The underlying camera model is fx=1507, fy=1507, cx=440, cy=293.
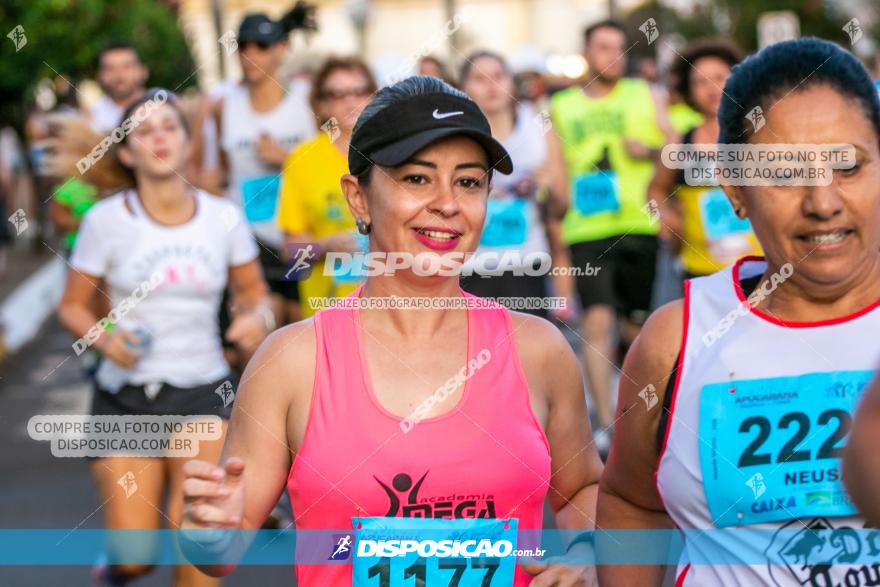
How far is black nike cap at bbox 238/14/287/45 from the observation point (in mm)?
8227

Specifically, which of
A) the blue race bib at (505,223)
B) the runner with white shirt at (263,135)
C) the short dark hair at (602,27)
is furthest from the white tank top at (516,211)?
the short dark hair at (602,27)

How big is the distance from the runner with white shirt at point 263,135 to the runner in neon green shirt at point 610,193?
152cm

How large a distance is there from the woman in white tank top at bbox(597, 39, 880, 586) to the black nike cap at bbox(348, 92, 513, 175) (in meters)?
0.51

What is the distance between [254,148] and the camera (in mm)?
7996

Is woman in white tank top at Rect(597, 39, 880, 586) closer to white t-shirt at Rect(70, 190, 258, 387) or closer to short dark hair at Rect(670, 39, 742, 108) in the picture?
white t-shirt at Rect(70, 190, 258, 387)

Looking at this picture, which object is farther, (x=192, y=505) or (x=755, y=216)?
(x=755, y=216)

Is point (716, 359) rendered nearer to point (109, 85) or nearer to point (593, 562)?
point (593, 562)

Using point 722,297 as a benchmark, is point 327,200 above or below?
above

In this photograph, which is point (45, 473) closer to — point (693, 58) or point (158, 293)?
point (158, 293)

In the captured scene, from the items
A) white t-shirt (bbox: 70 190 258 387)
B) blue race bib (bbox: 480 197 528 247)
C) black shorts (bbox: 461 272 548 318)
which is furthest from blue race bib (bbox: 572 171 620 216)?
white t-shirt (bbox: 70 190 258 387)

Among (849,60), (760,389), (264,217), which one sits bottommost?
(760,389)

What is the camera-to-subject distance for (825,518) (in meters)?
2.72

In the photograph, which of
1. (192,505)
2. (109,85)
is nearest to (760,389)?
(192,505)

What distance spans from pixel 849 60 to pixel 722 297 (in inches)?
20.1
